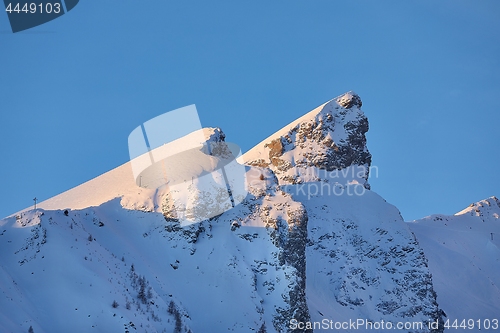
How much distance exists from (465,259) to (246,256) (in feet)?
236

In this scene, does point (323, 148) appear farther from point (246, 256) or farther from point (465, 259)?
point (465, 259)

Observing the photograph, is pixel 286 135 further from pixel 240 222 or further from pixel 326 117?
pixel 240 222

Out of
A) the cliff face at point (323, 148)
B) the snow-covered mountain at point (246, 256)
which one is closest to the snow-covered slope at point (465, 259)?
the snow-covered mountain at point (246, 256)

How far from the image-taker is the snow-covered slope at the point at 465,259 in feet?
385

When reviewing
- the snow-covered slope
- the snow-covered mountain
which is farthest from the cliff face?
the snow-covered slope

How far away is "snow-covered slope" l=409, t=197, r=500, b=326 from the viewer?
11744 cm

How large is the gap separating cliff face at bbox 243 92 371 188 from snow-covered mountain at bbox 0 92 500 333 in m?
0.20

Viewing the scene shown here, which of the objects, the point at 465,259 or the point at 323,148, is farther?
the point at 465,259

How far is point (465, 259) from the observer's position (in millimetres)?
131875

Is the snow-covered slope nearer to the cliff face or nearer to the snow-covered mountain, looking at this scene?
the snow-covered mountain

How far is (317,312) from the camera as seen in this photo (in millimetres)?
82500

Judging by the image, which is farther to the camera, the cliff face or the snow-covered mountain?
the cliff face

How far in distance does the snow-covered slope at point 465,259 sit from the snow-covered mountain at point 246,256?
31.9 inches

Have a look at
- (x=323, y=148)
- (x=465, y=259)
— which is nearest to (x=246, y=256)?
(x=323, y=148)
